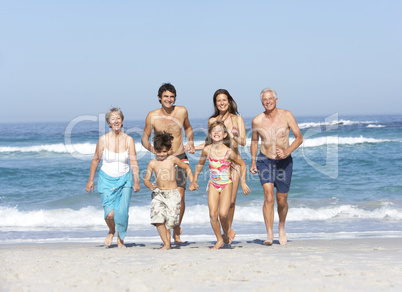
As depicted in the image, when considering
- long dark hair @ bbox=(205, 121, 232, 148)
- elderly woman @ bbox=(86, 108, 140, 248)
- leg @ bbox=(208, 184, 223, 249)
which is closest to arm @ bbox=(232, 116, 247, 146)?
long dark hair @ bbox=(205, 121, 232, 148)

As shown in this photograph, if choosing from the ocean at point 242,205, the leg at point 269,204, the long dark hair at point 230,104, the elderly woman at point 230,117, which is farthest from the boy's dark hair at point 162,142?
the ocean at point 242,205

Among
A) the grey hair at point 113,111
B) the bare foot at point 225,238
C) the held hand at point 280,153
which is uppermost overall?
the grey hair at point 113,111

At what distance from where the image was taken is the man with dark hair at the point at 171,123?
6.39 meters

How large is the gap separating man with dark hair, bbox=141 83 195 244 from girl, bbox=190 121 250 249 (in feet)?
1.58

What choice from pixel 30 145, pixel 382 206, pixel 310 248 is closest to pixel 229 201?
pixel 310 248

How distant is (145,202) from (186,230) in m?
3.05

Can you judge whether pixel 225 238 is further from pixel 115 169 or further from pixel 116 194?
pixel 115 169

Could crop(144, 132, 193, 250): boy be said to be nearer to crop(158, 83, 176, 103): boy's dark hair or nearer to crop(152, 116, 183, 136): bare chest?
crop(152, 116, 183, 136): bare chest

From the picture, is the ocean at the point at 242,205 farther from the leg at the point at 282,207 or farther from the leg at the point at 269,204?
the leg at the point at 269,204

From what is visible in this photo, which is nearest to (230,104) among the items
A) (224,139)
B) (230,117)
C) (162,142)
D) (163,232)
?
(230,117)

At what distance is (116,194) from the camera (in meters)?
6.24

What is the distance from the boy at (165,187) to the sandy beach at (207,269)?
378mm

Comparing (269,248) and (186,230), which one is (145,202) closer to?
(186,230)

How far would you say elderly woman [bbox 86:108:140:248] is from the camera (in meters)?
6.20
